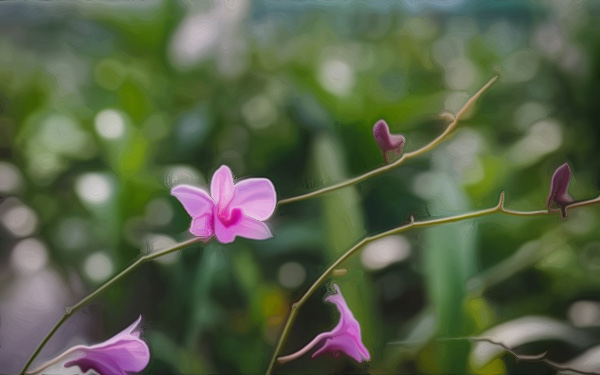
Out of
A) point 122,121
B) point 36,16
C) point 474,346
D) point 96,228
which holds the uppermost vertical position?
point 36,16

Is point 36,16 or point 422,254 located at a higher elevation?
point 36,16

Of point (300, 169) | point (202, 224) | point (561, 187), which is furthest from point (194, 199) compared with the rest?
point (561, 187)

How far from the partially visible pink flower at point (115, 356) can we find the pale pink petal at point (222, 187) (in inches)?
5.4

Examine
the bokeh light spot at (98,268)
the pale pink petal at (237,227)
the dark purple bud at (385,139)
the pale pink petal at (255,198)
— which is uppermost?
the dark purple bud at (385,139)

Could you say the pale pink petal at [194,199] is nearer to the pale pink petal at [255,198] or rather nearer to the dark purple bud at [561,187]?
the pale pink petal at [255,198]

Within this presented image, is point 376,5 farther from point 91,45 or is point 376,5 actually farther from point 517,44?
point 91,45

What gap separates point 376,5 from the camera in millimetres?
558

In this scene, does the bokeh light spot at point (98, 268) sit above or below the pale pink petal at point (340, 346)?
above

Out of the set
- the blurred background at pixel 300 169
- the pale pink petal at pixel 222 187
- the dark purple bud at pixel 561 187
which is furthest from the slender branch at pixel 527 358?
the pale pink petal at pixel 222 187

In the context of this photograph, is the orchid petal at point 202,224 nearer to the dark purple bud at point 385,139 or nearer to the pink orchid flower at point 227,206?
the pink orchid flower at point 227,206

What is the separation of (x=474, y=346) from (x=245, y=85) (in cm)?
34

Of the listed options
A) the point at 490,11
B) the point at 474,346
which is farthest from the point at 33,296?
the point at 490,11

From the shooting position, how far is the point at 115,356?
45 cm

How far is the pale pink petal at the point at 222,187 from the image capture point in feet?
1.47
